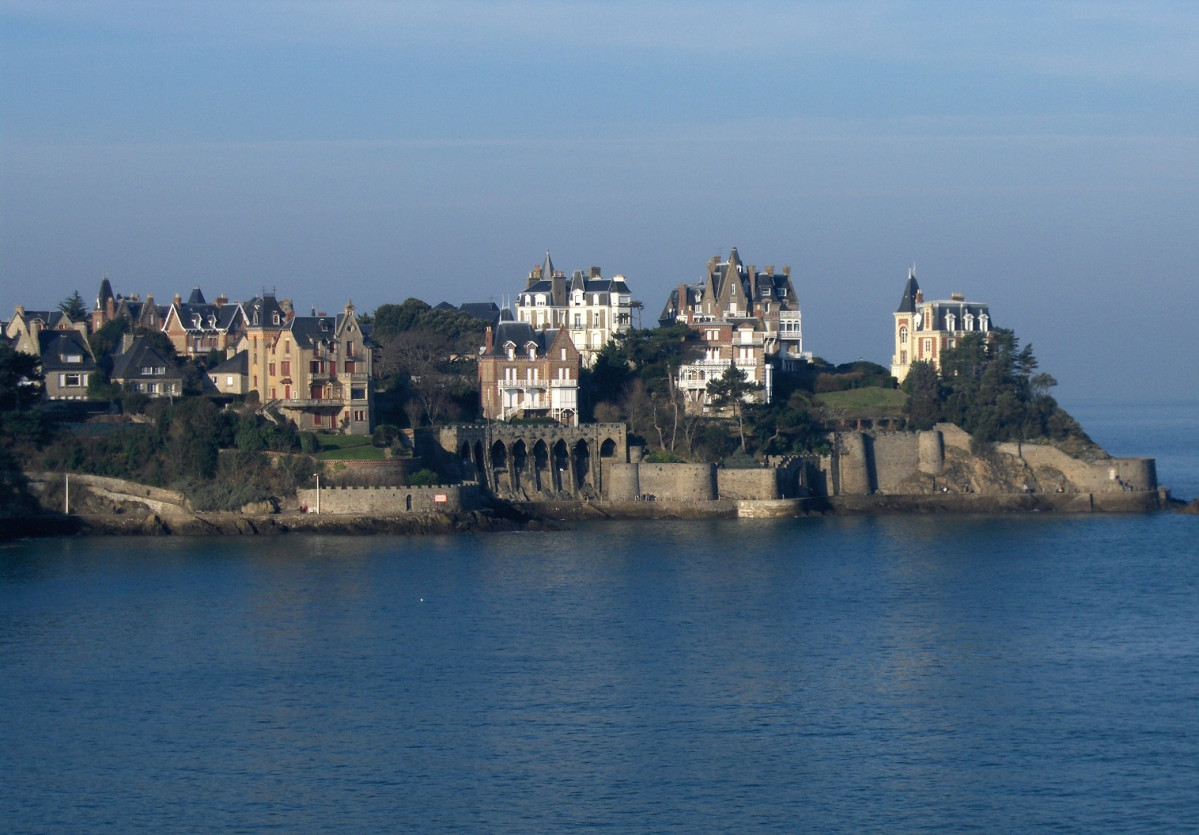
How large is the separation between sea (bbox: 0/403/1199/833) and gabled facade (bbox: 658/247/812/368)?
22.3 meters

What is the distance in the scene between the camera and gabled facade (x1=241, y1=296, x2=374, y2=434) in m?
60.7

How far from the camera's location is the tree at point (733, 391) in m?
63.7

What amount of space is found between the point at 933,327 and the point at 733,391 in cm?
1419

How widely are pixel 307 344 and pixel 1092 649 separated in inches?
1290

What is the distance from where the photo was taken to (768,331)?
245ft

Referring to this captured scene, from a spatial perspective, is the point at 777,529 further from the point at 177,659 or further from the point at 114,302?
the point at 114,302

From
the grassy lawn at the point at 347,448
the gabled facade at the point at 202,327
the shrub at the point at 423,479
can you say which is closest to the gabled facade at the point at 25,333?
the gabled facade at the point at 202,327

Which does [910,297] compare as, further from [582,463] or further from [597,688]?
[597,688]

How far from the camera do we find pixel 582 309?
73.4 meters

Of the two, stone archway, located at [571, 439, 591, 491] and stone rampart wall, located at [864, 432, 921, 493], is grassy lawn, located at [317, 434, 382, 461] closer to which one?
stone archway, located at [571, 439, 591, 491]

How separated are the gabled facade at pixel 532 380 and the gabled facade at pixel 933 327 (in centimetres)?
1582

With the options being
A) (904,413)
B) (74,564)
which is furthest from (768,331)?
(74,564)

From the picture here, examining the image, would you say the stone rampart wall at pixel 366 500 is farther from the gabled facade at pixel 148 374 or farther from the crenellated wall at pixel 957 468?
the crenellated wall at pixel 957 468

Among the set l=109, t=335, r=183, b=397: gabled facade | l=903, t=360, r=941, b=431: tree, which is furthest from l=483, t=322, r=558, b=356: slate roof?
l=903, t=360, r=941, b=431: tree
